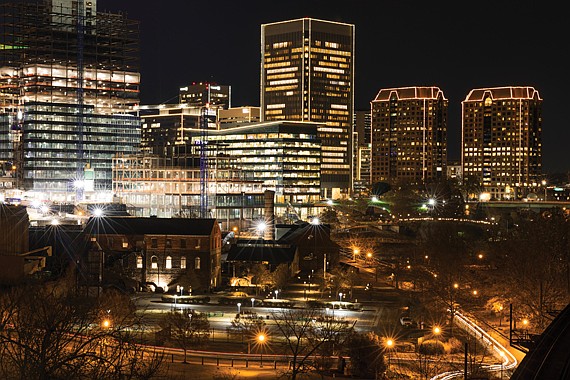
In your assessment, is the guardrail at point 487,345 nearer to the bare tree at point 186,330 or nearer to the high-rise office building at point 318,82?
the bare tree at point 186,330

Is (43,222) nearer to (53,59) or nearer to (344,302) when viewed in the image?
(344,302)

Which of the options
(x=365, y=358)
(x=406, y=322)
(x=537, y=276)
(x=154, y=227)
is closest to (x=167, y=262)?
(x=154, y=227)

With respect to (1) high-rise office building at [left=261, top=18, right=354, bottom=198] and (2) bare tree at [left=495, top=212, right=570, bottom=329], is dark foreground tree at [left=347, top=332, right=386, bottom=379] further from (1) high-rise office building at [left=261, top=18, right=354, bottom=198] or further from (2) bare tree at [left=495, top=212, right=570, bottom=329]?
(1) high-rise office building at [left=261, top=18, right=354, bottom=198]

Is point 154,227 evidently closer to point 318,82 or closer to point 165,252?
point 165,252

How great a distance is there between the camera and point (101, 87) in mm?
135750

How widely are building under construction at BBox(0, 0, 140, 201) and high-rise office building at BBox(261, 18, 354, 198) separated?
178 feet

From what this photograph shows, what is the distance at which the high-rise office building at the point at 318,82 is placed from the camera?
7377 inches

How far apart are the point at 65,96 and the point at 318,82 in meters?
72.1

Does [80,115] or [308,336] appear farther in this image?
[80,115]

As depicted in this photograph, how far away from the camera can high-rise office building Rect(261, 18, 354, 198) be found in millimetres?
187375

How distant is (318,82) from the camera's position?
7456 inches

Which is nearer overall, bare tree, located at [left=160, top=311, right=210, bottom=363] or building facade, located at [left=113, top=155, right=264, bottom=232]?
bare tree, located at [left=160, top=311, right=210, bottom=363]

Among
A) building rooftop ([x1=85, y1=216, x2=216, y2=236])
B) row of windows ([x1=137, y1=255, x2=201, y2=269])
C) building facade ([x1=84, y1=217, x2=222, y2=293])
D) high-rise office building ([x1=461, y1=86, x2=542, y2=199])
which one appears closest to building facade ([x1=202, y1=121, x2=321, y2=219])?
high-rise office building ([x1=461, y1=86, x2=542, y2=199])

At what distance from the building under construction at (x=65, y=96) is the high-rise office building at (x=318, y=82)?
5427 cm
